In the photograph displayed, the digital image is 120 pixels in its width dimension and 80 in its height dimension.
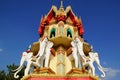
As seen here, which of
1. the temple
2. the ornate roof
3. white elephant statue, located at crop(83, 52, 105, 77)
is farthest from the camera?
the ornate roof

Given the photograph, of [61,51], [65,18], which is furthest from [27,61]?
[65,18]

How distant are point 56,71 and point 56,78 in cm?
249

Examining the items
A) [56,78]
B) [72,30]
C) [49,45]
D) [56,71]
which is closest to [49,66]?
[56,71]

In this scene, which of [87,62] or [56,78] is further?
[87,62]

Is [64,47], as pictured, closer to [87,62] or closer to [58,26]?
[58,26]

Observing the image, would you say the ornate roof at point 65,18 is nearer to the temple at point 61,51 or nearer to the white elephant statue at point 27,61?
the temple at point 61,51

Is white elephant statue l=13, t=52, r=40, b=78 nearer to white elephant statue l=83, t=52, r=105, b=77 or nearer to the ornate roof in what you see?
white elephant statue l=83, t=52, r=105, b=77

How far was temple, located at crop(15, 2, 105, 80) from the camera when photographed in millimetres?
13023

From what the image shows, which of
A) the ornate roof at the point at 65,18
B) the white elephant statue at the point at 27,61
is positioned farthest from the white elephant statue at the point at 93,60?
the ornate roof at the point at 65,18

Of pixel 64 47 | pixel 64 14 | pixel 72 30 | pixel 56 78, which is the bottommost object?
pixel 56 78

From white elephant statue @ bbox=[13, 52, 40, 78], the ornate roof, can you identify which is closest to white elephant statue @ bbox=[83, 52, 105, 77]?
white elephant statue @ bbox=[13, 52, 40, 78]

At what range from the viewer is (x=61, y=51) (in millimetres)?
15656

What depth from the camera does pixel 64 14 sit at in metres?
17.3

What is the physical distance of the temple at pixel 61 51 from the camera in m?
13.0
